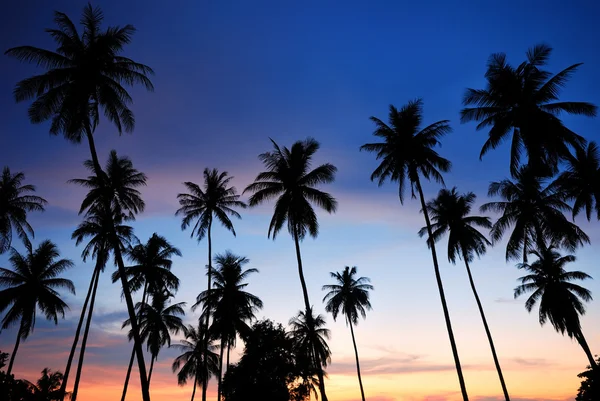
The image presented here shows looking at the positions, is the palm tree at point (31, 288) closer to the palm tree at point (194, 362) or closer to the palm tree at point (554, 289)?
the palm tree at point (194, 362)

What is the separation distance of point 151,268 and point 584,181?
130 ft

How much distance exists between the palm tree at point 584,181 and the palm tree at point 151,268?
120 feet

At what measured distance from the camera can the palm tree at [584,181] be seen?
1120 inches

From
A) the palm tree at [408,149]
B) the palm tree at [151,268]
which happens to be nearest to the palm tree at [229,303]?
the palm tree at [151,268]

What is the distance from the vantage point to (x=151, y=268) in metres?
41.5

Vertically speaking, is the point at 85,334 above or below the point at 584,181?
below

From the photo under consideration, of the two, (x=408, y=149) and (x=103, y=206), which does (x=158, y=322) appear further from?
(x=408, y=149)

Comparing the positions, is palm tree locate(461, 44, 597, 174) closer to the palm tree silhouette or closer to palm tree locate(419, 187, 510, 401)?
palm tree locate(419, 187, 510, 401)

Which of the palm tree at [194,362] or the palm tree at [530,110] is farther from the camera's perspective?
the palm tree at [194,362]

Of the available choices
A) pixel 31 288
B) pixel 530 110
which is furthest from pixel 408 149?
pixel 31 288

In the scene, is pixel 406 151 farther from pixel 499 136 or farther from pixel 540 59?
pixel 540 59

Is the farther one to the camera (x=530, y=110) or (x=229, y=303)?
(x=229, y=303)

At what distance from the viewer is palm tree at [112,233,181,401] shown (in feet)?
136

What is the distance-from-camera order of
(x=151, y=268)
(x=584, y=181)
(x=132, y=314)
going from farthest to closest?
1. (x=151, y=268)
2. (x=584, y=181)
3. (x=132, y=314)
